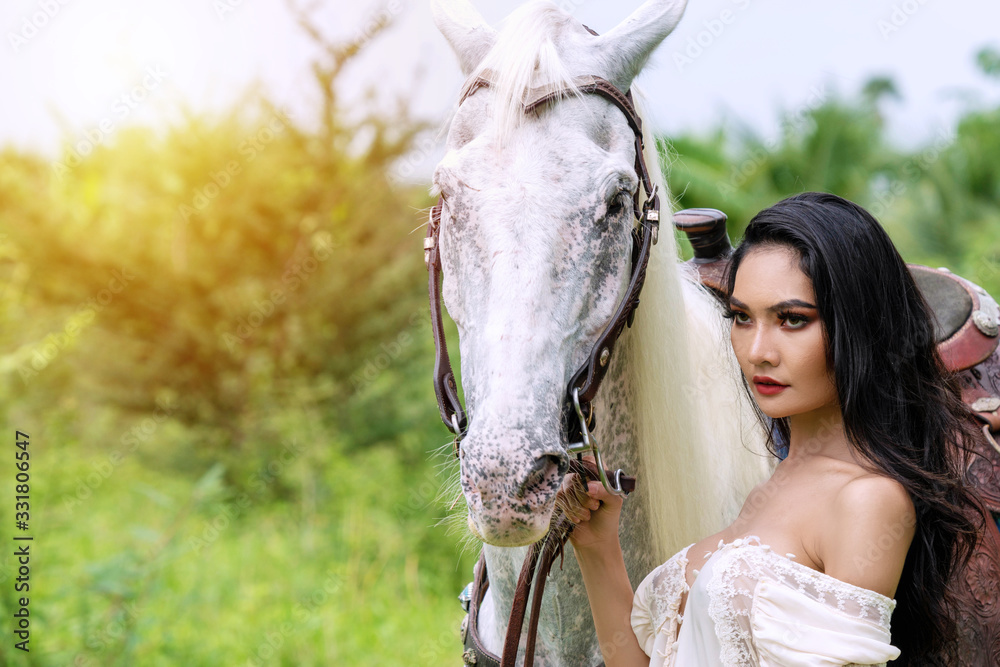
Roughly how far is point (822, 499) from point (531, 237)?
27.9 inches

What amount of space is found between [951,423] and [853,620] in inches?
20.4

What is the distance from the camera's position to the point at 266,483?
741 cm

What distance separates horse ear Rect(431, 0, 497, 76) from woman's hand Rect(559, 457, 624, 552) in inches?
37.8

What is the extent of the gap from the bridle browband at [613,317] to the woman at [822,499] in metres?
0.19

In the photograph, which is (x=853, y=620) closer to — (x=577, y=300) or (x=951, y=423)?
(x=951, y=423)

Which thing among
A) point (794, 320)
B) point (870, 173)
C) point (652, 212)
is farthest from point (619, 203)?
point (870, 173)

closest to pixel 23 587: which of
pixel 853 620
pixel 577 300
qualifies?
pixel 577 300

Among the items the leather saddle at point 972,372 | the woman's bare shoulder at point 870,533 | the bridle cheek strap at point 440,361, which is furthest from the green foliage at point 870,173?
the woman's bare shoulder at point 870,533

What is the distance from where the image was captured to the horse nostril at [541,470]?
1166mm

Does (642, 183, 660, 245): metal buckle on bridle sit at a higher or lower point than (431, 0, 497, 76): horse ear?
lower

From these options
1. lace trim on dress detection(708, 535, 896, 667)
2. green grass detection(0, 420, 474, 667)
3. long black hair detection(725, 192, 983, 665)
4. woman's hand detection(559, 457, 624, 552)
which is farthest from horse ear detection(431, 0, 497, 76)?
green grass detection(0, 420, 474, 667)

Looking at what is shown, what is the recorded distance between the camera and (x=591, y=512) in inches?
58.2

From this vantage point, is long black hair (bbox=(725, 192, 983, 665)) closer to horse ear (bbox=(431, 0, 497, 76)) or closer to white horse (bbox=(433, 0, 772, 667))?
white horse (bbox=(433, 0, 772, 667))

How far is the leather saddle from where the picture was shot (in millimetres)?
1872
